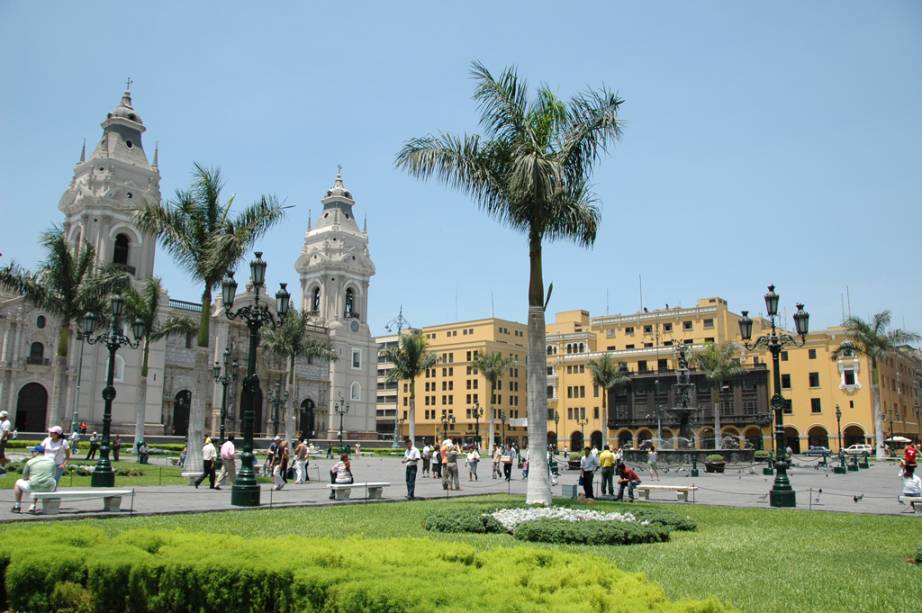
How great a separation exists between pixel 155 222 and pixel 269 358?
4627 centimetres

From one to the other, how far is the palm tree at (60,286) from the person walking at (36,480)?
17.7m

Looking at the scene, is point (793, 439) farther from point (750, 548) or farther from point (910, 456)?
point (750, 548)

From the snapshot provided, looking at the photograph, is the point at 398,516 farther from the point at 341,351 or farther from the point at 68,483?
the point at 341,351

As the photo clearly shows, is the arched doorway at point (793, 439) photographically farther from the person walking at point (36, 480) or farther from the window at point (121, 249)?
the person walking at point (36, 480)

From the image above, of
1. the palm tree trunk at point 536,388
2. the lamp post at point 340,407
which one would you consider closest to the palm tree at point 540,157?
the palm tree trunk at point 536,388

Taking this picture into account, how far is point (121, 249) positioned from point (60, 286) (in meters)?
27.6

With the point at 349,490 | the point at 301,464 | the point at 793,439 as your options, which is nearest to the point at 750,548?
the point at 349,490

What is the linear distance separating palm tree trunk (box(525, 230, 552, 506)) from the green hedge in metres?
8.04

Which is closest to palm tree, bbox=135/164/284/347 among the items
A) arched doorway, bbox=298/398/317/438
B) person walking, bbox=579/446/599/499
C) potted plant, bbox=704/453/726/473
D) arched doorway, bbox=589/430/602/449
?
person walking, bbox=579/446/599/499

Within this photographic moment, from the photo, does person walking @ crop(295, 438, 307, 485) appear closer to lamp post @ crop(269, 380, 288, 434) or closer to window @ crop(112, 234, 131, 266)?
window @ crop(112, 234, 131, 266)

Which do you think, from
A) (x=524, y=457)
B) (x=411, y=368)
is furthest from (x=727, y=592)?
(x=411, y=368)

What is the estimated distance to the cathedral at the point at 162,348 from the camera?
5141 cm

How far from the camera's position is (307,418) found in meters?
73.1

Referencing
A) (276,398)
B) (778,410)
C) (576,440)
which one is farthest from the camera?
(576,440)
